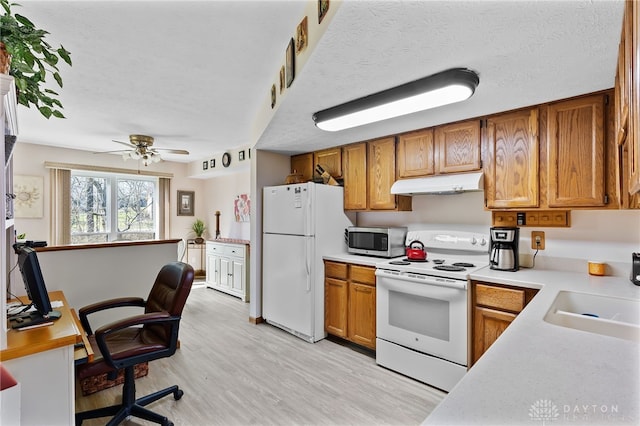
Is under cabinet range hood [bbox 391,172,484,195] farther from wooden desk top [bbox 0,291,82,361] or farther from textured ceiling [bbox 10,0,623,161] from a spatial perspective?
wooden desk top [bbox 0,291,82,361]

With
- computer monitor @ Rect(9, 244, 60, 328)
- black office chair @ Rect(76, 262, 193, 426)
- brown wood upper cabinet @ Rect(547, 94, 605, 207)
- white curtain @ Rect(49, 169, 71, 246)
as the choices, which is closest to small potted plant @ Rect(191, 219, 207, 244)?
white curtain @ Rect(49, 169, 71, 246)

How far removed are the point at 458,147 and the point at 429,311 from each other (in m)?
1.39

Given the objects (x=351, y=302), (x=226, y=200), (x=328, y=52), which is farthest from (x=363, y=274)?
(x=226, y=200)

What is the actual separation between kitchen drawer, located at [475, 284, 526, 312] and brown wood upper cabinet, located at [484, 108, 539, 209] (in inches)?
26.6

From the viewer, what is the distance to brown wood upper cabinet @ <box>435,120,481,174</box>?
254 cm

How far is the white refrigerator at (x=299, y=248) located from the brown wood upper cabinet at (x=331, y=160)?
242 mm

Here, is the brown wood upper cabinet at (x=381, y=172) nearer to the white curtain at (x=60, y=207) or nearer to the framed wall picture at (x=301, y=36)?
the framed wall picture at (x=301, y=36)

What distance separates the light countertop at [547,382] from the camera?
63 cm

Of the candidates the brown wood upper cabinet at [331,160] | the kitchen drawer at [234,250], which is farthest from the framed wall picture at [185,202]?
the brown wood upper cabinet at [331,160]

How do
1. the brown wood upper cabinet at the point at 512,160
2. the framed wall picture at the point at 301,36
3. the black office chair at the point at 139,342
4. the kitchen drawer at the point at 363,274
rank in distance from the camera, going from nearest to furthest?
1. the framed wall picture at the point at 301,36
2. the black office chair at the point at 139,342
3. the brown wood upper cabinet at the point at 512,160
4. the kitchen drawer at the point at 363,274

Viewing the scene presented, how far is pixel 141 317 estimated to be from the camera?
1878 mm

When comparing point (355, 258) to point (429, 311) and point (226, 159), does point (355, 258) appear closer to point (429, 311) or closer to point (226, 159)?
point (429, 311)

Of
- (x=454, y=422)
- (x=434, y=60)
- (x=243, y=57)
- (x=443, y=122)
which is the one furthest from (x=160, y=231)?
(x=454, y=422)

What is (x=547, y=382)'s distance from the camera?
0.76 metres
